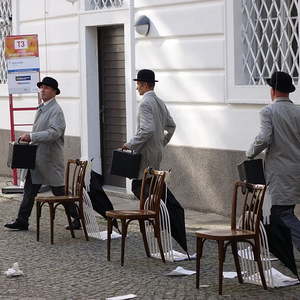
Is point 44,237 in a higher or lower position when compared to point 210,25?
lower

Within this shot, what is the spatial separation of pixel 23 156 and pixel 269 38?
3169 millimetres

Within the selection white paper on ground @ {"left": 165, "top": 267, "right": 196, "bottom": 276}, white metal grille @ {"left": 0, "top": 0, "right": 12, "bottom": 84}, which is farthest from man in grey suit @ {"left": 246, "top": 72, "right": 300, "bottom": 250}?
white metal grille @ {"left": 0, "top": 0, "right": 12, "bottom": 84}

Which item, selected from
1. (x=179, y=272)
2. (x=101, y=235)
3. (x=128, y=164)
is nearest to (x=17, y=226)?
(x=101, y=235)

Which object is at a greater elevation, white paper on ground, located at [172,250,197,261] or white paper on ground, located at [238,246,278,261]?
white paper on ground, located at [238,246,278,261]

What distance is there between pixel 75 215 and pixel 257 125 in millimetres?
2353

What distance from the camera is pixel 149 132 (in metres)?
9.72

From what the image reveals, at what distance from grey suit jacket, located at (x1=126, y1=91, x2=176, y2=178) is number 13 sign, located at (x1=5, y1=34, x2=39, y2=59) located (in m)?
5.21

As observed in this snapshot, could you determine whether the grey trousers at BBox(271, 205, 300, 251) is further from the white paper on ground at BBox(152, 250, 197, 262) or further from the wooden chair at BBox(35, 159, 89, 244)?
the wooden chair at BBox(35, 159, 89, 244)

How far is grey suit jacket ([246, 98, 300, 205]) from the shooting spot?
852 centimetres

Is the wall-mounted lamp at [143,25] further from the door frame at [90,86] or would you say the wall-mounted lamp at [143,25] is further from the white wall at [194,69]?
the door frame at [90,86]

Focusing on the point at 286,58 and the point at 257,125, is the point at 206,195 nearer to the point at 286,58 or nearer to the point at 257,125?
the point at 257,125

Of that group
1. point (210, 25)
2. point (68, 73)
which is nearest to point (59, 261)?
point (210, 25)

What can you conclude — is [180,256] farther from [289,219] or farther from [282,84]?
[282,84]

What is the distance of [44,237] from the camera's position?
10.9 m
